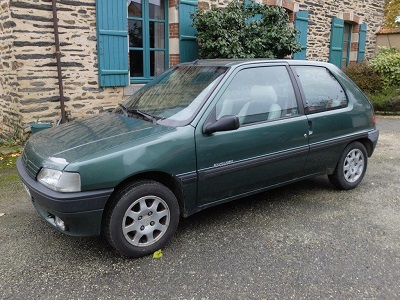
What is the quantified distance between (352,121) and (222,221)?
2026 millimetres

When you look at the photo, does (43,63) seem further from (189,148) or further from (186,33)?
(189,148)

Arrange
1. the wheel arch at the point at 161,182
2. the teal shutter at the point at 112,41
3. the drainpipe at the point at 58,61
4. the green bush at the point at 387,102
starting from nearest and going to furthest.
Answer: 1. the wheel arch at the point at 161,182
2. the drainpipe at the point at 58,61
3. the teal shutter at the point at 112,41
4. the green bush at the point at 387,102

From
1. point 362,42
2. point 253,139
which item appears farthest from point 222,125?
point 362,42

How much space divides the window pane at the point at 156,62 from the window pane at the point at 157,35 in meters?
0.15

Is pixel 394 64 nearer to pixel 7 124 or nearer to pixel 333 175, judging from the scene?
pixel 333 175

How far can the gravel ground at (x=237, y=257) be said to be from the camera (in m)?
2.70

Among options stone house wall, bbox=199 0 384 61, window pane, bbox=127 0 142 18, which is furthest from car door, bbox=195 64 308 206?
stone house wall, bbox=199 0 384 61

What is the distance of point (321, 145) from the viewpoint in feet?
13.8

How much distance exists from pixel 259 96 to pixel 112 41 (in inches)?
183

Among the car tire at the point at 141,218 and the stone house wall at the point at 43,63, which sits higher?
the stone house wall at the point at 43,63

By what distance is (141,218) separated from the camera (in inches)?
121

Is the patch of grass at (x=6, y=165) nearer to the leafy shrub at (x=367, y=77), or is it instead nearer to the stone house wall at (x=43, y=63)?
the stone house wall at (x=43, y=63)

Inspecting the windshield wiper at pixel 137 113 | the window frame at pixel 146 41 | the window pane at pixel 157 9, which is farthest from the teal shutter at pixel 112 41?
the windshield wiper at pixel 137 113

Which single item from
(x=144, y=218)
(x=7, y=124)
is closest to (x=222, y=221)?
(x=144, y=218)
